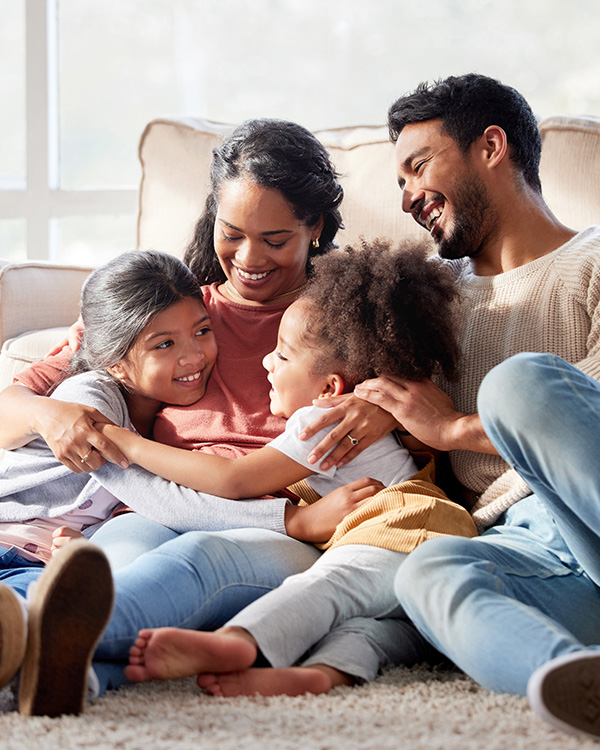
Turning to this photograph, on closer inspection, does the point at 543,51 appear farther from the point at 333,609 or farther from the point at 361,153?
the point at 333,609

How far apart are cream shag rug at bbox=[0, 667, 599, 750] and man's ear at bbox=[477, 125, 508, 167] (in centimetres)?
83

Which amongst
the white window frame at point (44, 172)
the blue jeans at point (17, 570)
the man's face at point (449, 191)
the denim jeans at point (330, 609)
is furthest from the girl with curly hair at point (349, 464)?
the white window frame at point (44, 172)

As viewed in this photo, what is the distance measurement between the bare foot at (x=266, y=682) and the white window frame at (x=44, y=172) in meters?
2.58

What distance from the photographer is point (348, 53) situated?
3.28m

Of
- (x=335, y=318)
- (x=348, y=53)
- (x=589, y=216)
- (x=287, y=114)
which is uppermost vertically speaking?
(x=348, y=53)

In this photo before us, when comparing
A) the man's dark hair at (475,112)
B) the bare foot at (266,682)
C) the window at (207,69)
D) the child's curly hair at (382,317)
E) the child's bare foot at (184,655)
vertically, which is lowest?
the bare foot at (266,682)

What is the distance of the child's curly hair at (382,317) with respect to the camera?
1.17 m

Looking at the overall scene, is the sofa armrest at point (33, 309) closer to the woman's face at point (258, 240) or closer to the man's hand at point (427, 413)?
the woman's face at point (258, 240)

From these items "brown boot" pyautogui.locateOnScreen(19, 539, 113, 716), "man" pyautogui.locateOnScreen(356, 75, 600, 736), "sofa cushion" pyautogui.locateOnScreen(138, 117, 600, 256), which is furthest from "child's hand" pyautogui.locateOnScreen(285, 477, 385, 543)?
"sofa cushion" pyautogui.locateOnScreen(138, 117, 600, 256)

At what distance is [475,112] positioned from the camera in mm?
1322

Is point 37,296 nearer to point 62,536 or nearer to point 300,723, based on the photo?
point 62,536

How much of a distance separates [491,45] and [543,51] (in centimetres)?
20

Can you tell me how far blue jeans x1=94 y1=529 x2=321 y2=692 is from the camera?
2.91 feet

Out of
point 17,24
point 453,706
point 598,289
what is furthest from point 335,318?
point 17,24
